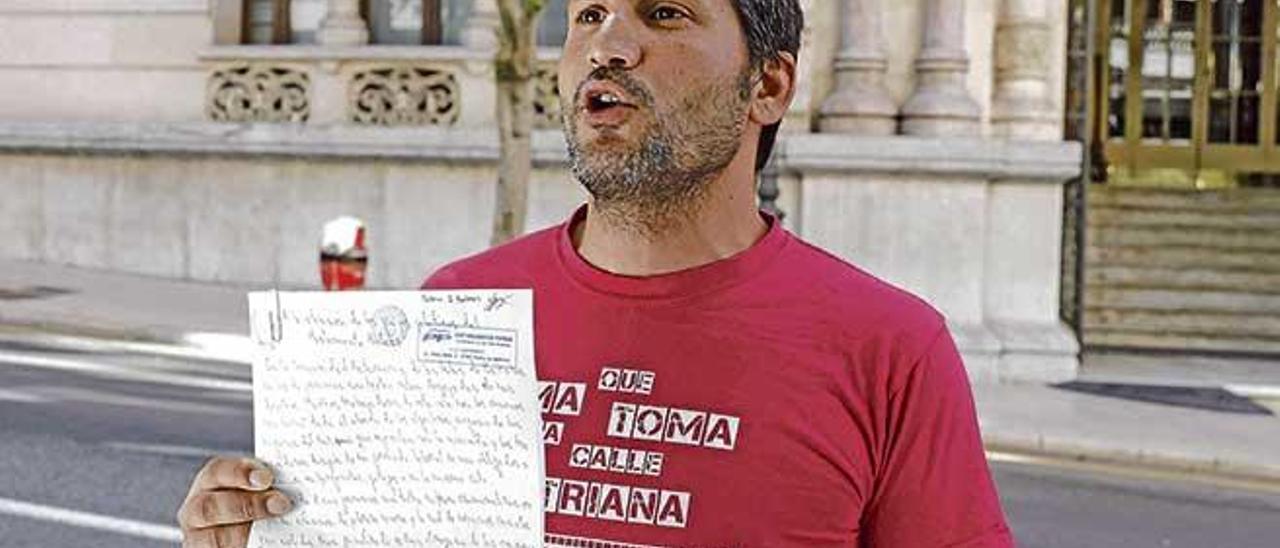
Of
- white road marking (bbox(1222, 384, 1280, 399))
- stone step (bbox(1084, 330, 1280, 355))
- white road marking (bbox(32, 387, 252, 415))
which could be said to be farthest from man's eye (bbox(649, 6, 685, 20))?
stone step (bbox(1084, 330, 1280, 355))

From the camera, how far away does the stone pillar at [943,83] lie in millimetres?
15953

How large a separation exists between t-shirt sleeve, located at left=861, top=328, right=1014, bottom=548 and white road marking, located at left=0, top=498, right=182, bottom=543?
6.10 meters

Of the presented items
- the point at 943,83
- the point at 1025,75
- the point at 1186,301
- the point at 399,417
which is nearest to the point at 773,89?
the point at 399,417

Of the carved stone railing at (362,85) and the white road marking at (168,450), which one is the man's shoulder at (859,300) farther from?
the carved stone railing at (362,85)

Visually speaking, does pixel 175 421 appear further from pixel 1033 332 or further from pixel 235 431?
pixel 1033 332

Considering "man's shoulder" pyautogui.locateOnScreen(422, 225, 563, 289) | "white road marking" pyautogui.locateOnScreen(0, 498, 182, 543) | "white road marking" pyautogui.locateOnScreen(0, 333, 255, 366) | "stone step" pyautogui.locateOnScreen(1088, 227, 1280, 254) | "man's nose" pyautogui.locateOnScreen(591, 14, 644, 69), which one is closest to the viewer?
"man's nose" pyautogui.locateOnScreen(591, 14, 644, 69)

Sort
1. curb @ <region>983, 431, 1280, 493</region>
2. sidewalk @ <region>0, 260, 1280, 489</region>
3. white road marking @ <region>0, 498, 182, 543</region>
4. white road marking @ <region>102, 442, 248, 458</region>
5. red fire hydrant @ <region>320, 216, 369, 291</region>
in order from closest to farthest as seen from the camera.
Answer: white road marking @ <region>0, 498, 182, 543</region> < white road marking @ <region>102, 442, 248, 458</region> < curb @ <region>983, 431, 1280, 493</region> < sidewalk @ <region>0, 260, 1280, 489</region> < red fire hydrant @ <region>320, 216, 369, 291</region>

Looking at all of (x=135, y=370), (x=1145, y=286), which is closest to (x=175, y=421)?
(x=135, y=370)

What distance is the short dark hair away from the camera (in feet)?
6.48

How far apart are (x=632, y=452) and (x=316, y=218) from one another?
16827 mm

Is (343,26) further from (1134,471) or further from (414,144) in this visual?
(1134,471)

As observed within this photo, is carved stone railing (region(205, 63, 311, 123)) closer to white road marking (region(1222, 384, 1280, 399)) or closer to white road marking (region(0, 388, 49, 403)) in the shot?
white road marking (region(0, 388, 49, 403))

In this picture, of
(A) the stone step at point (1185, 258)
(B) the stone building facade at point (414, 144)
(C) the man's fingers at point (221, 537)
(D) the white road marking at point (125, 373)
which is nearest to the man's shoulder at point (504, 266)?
(C) the man's fingers at point (221, 537)

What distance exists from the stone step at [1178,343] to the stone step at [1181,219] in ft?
6.57
